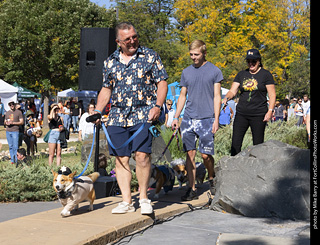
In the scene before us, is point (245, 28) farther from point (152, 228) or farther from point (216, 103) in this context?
point (152, 228)

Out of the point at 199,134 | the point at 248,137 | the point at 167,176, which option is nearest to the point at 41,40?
the point at 248,137

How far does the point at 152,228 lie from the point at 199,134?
1.72 meters

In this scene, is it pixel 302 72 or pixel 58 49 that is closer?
pixel 58 49

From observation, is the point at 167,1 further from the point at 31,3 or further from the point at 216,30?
the point at 31,3

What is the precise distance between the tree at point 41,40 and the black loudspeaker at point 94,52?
86.2 feet

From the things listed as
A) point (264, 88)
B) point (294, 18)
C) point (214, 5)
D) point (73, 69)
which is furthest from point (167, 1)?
point (264, 88)

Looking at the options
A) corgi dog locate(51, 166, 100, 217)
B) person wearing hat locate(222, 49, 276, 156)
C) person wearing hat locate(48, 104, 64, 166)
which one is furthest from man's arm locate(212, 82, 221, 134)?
person wearing hat locate(48, 104, 64, 166)

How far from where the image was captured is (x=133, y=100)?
5375 millimetres

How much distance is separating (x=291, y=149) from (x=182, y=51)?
2968cm

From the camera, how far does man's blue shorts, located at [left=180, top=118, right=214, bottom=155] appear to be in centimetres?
658

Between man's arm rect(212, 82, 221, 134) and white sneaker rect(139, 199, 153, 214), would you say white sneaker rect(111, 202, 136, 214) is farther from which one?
man's arm rect(212, 82, 221, 134)

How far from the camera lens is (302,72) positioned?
138 feet

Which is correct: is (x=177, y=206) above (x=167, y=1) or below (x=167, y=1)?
below

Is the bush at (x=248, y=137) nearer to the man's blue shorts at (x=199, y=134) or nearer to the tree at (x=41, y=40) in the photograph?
the man's blue shorts at (x=199, y=134)
